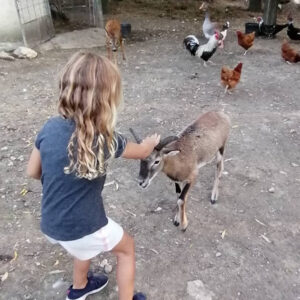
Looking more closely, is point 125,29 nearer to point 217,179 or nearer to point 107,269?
point 217,179

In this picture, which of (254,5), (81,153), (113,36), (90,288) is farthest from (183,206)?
(254,5)

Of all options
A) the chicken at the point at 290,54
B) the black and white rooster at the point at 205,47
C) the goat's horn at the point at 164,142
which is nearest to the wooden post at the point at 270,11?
the chicken at the point at 290,54

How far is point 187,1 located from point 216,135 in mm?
9200

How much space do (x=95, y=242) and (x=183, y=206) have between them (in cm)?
143

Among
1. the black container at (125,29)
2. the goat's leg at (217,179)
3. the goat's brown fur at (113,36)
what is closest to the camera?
the goat's leg at (217,179)

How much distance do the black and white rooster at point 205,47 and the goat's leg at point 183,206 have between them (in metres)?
4.47

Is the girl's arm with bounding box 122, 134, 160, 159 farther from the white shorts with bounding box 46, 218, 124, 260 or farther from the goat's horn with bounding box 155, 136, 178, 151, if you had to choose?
the goat's horn with bounding box 155, 136, 178, 151

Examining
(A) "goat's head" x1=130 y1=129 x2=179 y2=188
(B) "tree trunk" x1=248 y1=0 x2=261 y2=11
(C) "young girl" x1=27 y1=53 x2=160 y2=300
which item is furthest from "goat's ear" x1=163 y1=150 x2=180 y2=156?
(B) "tree trunk" x1=248 y1=0 x2=261 y2=11

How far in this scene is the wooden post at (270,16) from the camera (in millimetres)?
9188

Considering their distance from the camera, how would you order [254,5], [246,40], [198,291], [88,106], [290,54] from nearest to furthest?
[88,106] → [198,291] → [290,54] → [246,40] → [254,5]

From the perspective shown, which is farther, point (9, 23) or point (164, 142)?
point (9, 23)

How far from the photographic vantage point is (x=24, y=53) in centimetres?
791

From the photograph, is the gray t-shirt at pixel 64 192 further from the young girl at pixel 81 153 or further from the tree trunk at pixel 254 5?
the tree trunk at pixel 254 5

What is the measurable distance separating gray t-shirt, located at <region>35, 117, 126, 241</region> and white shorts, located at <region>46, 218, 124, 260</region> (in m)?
0.04
